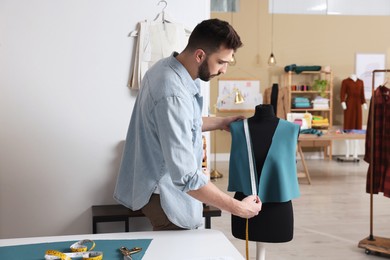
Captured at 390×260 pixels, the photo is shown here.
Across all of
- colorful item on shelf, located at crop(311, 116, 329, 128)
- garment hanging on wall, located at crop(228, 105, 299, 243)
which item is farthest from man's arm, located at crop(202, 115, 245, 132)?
colorful item on shelf, located at crop(311, 116, 329, 128)

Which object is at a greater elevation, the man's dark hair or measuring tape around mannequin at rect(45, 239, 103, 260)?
the man's dark hair

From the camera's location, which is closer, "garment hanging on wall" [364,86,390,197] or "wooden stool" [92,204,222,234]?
"wooden stool" [92,204,222,234]

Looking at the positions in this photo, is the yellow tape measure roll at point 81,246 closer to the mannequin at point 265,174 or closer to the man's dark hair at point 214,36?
the man's dark hair at point 214,36

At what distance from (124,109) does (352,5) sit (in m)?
8.03

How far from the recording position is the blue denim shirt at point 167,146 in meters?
2.00

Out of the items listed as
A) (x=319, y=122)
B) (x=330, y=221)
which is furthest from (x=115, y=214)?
(x=319, y=122)

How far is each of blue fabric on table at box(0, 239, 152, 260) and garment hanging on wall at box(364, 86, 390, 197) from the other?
3156 millimetres

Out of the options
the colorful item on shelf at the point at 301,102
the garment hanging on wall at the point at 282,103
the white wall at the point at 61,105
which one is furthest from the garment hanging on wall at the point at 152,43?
the colorful item on shelf at the point at 301,102

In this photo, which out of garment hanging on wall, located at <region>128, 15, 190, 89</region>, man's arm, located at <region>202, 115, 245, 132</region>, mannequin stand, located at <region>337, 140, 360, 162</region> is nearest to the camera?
man's arm, located at <region>202, 115, 245, 132</region>

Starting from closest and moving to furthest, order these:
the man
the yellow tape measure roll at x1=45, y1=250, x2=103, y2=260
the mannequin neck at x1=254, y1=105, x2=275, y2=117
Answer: the yellow tape measure roll at x1=45, y1=250, x2=103, y2=260, the man, the mannequin neck at x1=254, y1=105, x2=275, y2=117

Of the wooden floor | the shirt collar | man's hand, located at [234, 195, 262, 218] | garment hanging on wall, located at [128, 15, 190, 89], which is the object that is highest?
garment hanging on wall, located at [128, 15, 190, 89]

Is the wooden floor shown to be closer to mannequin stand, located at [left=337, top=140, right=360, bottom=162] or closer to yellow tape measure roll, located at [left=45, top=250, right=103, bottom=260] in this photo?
mannequin stand, located at [left=337, top=140, right=360, bottom=162]

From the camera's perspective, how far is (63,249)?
1961mm

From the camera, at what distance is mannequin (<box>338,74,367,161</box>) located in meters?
10.3
